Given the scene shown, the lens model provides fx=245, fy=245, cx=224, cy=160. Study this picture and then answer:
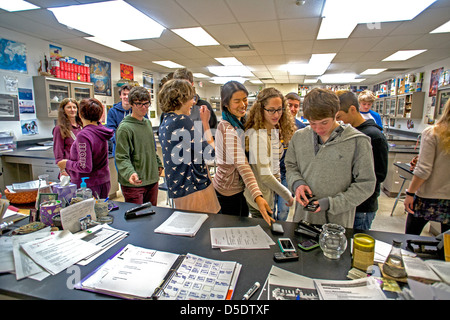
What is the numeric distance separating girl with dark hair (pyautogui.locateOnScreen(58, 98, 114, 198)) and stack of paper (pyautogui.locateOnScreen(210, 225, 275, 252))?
1.16 m

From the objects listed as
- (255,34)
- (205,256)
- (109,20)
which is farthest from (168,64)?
(205,256)

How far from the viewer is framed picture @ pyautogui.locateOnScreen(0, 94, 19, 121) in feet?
12.5

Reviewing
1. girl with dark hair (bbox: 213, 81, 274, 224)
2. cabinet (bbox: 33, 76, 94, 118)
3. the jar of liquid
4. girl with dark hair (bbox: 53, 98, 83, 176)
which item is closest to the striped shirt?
girl with dark hair (bbox: 213, 81, 274, 224)

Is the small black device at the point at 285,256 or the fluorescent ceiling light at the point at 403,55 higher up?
the fluorescent ceiling light at the point at 403,55

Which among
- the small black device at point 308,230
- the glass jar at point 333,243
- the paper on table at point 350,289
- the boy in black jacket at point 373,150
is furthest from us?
the boy in black jacket at point 373,150

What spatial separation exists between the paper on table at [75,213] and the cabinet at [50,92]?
3755 millimetres

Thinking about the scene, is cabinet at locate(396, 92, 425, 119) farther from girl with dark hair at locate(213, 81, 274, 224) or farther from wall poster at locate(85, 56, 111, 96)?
wall poster at locate(85, 56, 111, 96)

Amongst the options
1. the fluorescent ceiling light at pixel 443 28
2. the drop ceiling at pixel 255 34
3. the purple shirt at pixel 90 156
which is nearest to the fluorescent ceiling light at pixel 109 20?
the drop ceiling at pixel 255 34

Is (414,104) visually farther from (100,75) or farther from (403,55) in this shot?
(100,75)

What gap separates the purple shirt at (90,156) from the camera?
6.35ft

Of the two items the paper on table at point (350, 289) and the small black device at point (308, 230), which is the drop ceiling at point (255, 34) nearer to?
the small black device at point (308, 230)

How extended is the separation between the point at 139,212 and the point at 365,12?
3.56 m

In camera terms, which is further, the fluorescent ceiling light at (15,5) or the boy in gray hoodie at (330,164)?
the fluorescent ceiling light at (15,5)

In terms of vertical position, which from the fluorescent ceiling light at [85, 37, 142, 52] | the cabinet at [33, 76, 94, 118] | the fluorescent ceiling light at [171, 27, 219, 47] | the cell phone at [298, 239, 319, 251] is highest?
the fluorescent ceiling light at [85, 37, 142, 52]
